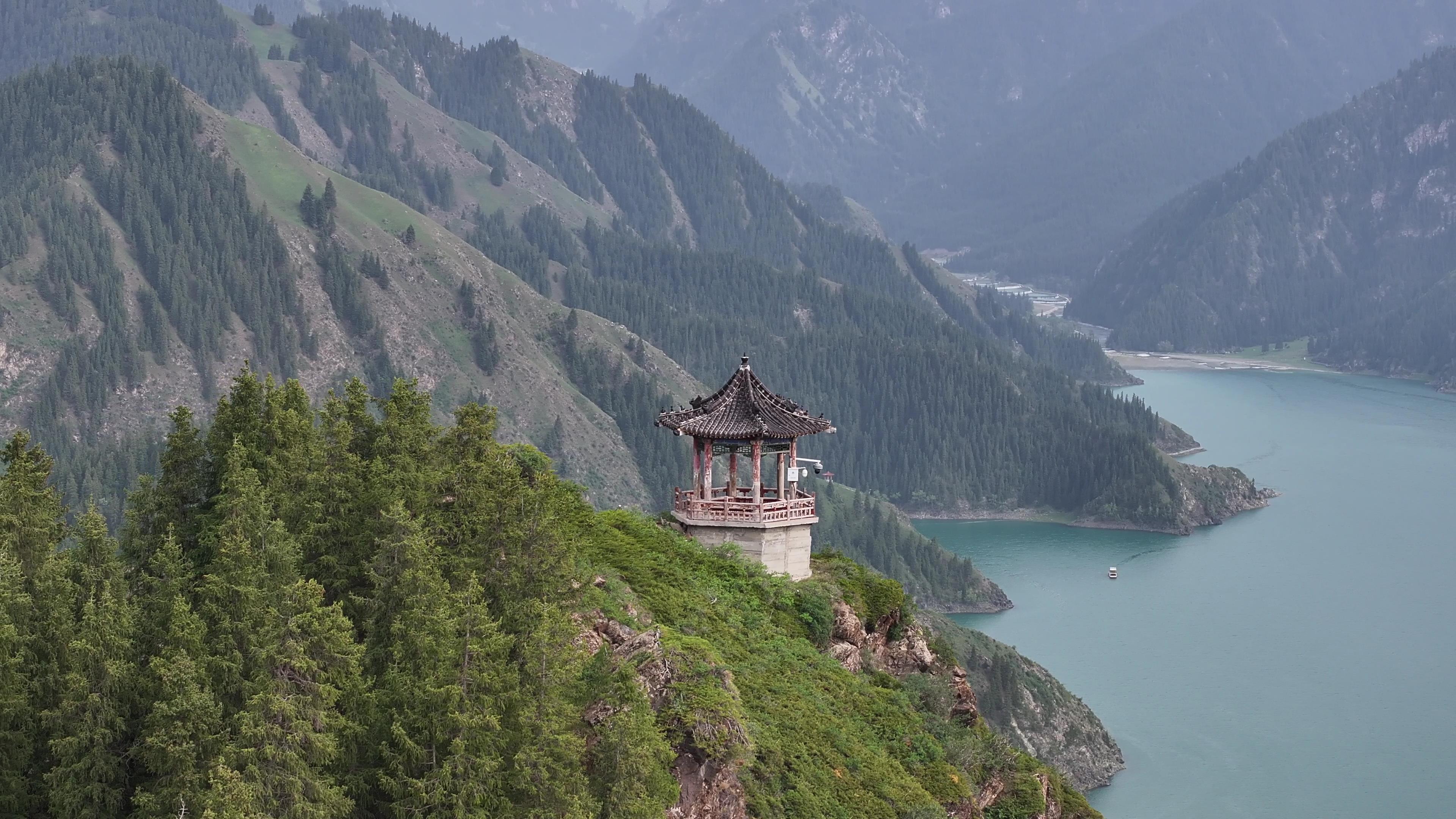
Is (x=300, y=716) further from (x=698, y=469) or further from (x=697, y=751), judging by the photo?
(x=698, y=469)

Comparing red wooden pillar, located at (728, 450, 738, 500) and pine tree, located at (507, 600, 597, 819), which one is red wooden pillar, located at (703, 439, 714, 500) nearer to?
red wooden pillar, located at (728, 450, 738, 500)

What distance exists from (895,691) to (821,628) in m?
3.12

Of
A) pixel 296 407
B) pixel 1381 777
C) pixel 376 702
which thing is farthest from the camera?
pixel 1381 777

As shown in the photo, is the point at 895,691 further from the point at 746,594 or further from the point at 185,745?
the point at 185,745

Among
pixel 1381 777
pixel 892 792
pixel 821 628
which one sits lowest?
pixel 1381 777

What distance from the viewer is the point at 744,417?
6919 cm

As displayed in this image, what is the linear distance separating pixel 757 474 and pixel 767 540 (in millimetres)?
2330

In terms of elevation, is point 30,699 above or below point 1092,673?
above

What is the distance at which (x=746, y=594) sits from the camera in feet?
206

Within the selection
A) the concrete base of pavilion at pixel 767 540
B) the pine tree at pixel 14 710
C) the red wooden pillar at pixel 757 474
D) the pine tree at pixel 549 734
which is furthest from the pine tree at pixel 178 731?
the red wooden pillar at pixel 757 474

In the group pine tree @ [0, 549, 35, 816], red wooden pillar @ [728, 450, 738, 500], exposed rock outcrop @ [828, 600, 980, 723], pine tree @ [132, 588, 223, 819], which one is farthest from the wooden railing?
pine tree @ [0, 549, 35, 816]

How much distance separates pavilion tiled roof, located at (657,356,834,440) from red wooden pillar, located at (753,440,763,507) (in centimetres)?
43

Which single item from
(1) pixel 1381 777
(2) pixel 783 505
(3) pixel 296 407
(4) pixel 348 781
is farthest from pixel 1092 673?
(4) pixel 348 781

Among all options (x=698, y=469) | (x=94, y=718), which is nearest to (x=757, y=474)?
(x=698, y=469)
